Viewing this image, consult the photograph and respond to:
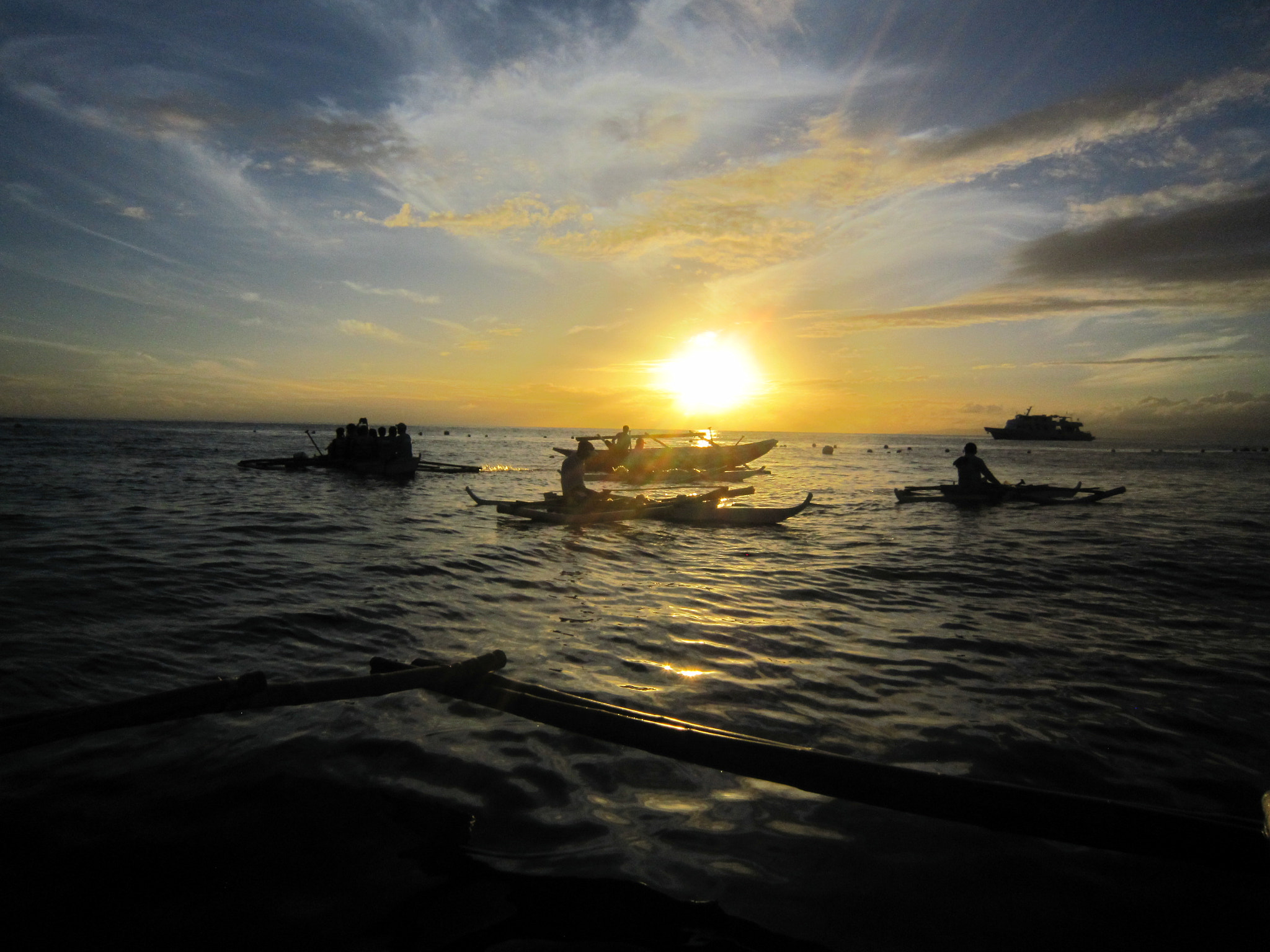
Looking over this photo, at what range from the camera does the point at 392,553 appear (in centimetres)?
1277

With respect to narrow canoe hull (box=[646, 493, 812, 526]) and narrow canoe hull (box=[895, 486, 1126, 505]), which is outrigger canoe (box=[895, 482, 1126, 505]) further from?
narrow canoe hull (box=[646, 493, 812, 526])

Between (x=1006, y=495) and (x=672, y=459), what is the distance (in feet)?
64.2

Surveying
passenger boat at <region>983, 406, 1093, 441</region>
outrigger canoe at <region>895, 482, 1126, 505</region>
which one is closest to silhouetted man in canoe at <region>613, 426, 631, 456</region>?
outrigger canoe at <region>895, 482, 1126, 505</region>

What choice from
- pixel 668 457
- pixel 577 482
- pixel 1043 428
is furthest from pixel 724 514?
pixel 1043 428

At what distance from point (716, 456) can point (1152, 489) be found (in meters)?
23.5

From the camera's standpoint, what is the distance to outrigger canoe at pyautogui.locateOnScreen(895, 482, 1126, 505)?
21469 millimetres

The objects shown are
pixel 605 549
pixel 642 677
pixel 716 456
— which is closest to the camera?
pixel 642 677

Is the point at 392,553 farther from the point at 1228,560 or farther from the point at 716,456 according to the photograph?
the point at 716,456

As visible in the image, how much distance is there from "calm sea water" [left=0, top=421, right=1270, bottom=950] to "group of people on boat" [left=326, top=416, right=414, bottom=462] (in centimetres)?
1323

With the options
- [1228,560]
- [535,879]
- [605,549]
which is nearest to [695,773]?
[535,879]

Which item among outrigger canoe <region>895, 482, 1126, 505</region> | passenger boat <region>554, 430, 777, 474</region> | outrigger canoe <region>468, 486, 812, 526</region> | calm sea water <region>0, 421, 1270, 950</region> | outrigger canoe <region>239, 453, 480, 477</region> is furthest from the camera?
passenger boat <region>554, 430, 777, 474</region>

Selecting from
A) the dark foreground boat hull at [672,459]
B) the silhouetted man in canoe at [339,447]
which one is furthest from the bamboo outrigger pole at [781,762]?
the dark foreground boat hull at [672,459]

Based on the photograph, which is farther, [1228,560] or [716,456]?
[716,456]

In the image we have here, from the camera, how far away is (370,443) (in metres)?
29.4
